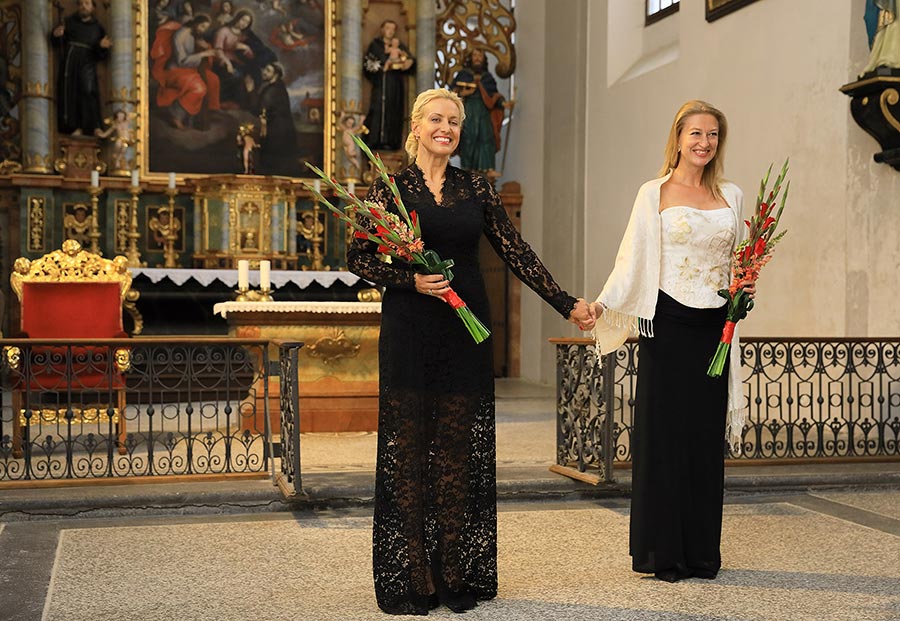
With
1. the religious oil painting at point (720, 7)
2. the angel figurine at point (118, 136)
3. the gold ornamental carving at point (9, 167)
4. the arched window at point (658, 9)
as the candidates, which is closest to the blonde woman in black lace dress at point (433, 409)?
the religious oil painting at point (720, 7)

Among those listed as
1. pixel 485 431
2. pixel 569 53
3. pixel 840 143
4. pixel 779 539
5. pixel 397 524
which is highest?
pixel 569 53

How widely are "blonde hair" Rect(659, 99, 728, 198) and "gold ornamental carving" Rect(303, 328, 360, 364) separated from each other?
16.8 feet

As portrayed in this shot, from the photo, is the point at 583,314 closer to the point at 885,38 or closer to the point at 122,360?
the point at 122,360

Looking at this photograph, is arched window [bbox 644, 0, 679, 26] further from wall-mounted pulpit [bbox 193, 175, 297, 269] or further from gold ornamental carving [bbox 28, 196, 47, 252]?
gold ornamental carving [bbox 28, 196, 47, 252]

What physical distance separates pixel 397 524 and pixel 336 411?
18.0 ft

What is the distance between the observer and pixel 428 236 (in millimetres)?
4312

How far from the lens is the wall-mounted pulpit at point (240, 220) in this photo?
45.9 ft

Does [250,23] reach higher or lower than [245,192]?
higher

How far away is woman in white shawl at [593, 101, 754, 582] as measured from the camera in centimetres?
483

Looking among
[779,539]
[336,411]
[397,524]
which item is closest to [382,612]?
[397,524]

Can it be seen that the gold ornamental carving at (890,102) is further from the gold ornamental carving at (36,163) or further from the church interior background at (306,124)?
the gold ornamental carving at (36,163)

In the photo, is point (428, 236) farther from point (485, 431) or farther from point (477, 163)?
point (477, 163)

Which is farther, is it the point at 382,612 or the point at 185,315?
the point at 185,315

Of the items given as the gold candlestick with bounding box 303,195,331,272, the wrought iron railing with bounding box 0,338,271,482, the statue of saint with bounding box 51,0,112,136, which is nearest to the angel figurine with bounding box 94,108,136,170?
the statue of saint with bounding box 51,0,112,136
